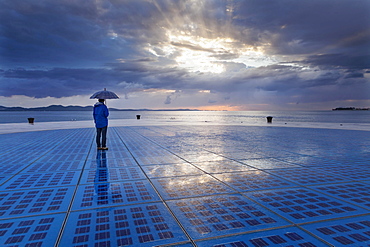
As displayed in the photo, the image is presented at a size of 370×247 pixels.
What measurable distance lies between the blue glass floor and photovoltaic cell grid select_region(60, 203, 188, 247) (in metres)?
0.01

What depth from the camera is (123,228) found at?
2.93 metres

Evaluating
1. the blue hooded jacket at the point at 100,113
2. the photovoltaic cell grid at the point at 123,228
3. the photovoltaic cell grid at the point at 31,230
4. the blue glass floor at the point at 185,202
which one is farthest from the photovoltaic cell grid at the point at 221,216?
the blue hooded jacket at the point at 100,113

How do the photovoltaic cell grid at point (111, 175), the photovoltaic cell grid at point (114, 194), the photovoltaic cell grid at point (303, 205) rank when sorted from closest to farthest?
the photovoltaic cell grid at point (303, 205)
the photovoltaic cell grid at point (114, 194)
the photovoltaic cell grid at point (111, 175)

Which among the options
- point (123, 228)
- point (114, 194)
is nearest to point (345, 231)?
point (123, 228)

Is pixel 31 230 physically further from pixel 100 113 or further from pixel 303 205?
pixel 100 113

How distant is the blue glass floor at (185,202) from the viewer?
8.97 feet

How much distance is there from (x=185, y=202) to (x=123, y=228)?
1095 millimetres

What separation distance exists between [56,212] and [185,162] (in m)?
3.65

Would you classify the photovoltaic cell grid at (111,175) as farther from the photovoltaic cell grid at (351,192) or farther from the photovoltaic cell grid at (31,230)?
the photovoltaic cell grid at (351,192)

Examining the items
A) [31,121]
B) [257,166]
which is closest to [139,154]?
[257,166]

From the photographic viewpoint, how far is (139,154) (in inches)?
304

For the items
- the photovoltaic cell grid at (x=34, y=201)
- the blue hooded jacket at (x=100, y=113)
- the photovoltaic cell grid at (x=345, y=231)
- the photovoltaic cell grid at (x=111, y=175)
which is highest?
the blue hooded jacket at (x=100, y=113)

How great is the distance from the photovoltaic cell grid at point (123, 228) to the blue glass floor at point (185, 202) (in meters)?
0.01

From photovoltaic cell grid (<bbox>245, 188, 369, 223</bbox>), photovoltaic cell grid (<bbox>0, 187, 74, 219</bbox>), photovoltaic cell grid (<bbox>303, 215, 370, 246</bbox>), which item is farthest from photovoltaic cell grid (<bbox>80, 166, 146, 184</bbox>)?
photovoltaic cell grid (<bbox>303, 215, 370, 246</bbox>)
